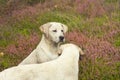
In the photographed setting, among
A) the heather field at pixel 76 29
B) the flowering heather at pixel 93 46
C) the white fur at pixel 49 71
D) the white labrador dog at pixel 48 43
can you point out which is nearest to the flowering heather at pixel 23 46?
the heather field at pixel 76 29

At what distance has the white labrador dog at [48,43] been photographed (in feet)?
30.5

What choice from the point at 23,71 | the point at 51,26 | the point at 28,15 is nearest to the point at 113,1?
the point at 28,15

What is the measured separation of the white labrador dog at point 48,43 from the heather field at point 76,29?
28.2 inches

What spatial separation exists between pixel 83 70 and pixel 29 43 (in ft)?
7.47

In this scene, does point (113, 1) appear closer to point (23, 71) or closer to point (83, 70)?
point (83, 70)

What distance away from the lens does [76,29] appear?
1143cm

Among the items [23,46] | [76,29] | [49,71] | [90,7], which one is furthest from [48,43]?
[90,7]

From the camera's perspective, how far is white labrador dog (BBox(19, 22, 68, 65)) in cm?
930

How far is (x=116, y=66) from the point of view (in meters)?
9.13

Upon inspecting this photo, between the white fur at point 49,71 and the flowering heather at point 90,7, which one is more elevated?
the flowering heather at point 90,7

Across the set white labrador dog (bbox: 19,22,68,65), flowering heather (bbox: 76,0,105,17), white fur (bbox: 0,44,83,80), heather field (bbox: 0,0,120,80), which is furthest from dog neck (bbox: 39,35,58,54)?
flowering heather (bbox: 76,0,105,17)

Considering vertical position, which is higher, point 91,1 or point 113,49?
point 91,1

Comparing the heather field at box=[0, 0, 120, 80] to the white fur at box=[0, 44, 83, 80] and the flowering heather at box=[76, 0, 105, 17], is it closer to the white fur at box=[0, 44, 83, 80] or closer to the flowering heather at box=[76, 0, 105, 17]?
the flowering heather at box=[76, 0, 105, 17]

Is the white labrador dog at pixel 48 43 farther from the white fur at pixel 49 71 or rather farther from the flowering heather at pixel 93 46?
the white fur at pixel 49 71
